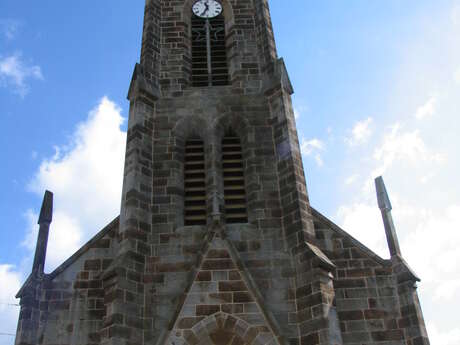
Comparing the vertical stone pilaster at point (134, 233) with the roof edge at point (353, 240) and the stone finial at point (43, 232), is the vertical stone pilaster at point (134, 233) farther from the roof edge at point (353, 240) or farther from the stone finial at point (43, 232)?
the roof edge at point (353, 240)

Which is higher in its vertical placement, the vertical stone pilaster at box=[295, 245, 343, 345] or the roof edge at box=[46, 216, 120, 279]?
the roof edge at box=[46, 216, 120, 279]

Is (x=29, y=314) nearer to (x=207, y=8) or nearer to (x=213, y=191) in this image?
(x=213, y=191)

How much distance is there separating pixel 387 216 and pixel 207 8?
10326mm

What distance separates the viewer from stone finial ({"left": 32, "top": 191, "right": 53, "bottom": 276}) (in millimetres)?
13344

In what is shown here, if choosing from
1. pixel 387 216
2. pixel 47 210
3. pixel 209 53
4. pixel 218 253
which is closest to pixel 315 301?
pixel 218 253

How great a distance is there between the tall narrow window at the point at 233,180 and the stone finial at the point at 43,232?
15.8 feet

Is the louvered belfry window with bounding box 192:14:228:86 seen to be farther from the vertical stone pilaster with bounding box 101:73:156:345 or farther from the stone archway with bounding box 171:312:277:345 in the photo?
the stone archway with bounding box 171:312:277:345

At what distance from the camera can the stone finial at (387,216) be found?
13875 mm

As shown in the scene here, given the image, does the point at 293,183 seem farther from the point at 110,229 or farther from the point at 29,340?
the point at 29,340

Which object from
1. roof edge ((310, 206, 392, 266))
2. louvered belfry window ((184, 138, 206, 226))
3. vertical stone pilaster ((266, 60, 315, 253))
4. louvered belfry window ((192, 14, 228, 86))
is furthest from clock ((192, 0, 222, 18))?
roof edge ((310, 206, 392, 266))

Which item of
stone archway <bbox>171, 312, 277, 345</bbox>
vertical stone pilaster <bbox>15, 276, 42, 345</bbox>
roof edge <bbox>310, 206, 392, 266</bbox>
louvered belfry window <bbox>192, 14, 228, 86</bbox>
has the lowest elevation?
stone archway <bbox>171, 312, 277, 345</bbox>

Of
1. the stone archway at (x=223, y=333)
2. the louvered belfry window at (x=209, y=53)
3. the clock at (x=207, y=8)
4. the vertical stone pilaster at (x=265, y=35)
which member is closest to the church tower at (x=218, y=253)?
the stone archway at (x=223, y=333)

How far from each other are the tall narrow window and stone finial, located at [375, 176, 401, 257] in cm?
379

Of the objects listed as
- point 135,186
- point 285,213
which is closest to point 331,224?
point 285,213
